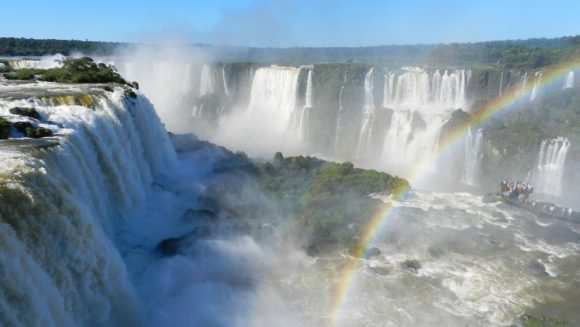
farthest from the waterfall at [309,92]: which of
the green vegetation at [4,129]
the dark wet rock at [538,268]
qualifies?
the green vegetation at [4,129]

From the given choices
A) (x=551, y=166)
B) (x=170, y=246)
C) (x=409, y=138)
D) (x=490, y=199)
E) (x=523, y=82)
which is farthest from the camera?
(x=523, y=82)

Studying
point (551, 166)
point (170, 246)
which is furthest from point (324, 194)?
point (551, 166)

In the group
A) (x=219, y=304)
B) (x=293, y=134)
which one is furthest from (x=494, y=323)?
(x=293, y=134)

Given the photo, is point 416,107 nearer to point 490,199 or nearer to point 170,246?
point 490,199

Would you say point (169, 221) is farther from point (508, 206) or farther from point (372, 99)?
point (372, 99)

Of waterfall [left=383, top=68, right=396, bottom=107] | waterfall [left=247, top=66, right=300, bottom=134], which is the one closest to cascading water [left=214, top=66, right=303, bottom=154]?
waterfall [left=247, top=66, right=300, bottom=134]

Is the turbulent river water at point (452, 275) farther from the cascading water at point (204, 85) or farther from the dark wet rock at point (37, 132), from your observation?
the cascading water at point (204, 85)
